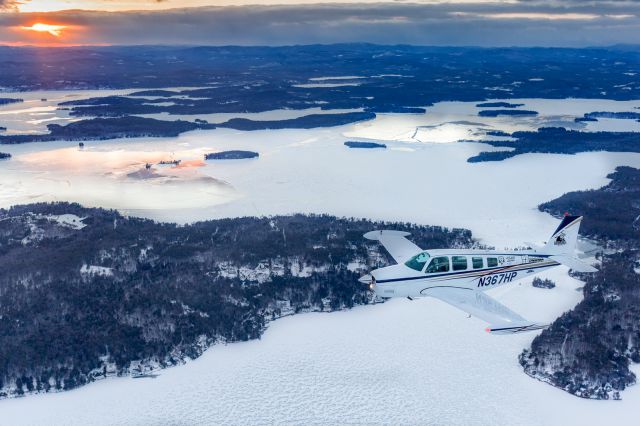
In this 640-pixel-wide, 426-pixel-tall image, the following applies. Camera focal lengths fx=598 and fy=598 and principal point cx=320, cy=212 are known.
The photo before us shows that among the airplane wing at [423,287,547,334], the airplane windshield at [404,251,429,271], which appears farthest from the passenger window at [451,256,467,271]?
the airplane windshield at [404,251,429,271]

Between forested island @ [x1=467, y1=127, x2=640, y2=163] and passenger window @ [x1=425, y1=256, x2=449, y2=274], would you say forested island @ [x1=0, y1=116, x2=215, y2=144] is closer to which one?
forested island @ [x1=467, y1=127, x2=640, y2=163]

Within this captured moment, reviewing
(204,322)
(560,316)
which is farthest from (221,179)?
(560,316)

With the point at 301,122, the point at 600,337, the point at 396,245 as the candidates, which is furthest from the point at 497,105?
the point at 600,337

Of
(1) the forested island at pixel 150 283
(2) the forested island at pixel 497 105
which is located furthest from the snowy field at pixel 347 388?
(2) the forested island at pixel 497 105

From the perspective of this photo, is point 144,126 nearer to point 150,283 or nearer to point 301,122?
point 301,122

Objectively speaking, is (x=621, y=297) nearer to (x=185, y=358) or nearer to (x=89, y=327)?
(x=185, y=358)

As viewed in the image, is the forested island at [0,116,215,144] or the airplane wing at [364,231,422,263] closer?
the airplane wing at [364,231,422,263]
